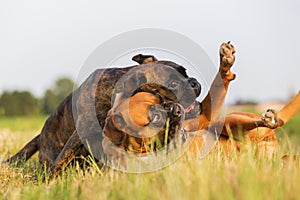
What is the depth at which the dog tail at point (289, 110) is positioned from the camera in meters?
5.25

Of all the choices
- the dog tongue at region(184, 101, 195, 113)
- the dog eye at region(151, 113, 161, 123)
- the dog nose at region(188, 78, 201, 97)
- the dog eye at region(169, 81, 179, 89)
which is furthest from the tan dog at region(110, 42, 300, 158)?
the dog eye at region(151, 113, 161, 123)

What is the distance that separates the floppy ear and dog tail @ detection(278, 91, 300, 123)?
4.83 ft

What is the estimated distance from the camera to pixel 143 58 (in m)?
4.88

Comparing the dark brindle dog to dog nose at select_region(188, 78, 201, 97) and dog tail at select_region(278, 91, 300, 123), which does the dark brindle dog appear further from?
dog tail at select_region(278, 91, 300, 123)

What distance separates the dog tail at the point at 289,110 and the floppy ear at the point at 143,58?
4.83 ft

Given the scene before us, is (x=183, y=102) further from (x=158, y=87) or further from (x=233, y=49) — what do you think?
(x=233, y=49)

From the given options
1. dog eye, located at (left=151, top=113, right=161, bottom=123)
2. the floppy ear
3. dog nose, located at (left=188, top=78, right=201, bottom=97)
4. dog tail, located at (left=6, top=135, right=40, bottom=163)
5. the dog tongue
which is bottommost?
dog tail, located at (left=6, top=135, right=40, bottom=163)

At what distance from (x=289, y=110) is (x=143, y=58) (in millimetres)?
1642

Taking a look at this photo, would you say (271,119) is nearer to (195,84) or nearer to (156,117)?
Result: (195,84)

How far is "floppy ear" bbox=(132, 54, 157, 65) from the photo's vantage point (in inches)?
189

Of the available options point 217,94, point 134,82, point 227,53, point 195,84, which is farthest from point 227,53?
point 134,82

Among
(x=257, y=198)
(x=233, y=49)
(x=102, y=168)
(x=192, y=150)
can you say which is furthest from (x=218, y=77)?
(x=257, y=198)

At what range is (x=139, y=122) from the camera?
154 inches

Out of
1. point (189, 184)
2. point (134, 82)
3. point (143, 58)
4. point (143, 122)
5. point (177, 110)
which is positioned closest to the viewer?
point (189, 184)
